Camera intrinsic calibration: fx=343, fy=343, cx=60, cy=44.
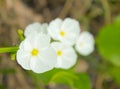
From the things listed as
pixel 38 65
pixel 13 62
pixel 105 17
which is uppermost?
pixel 38 65

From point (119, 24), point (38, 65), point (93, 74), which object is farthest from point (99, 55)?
point (38, 65)

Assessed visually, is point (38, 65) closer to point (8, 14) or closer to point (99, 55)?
point (8, 14)

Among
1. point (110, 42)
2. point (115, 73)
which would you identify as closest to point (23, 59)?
point (110, 42)

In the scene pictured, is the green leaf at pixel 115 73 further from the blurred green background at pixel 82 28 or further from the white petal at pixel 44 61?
the white petal at pixel 44 61

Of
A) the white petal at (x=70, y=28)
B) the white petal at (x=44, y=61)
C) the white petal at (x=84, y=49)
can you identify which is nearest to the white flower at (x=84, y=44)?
the white petal at (x=84, y=49)

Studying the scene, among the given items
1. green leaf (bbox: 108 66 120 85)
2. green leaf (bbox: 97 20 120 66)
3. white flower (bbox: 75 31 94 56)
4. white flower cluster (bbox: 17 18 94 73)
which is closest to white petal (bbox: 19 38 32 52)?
white flower cluster (bbox: 17 18 94 73)

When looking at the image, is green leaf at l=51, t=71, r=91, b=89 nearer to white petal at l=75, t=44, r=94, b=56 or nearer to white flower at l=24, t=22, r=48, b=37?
white petal at l=75, t=44, r=94, b=56
